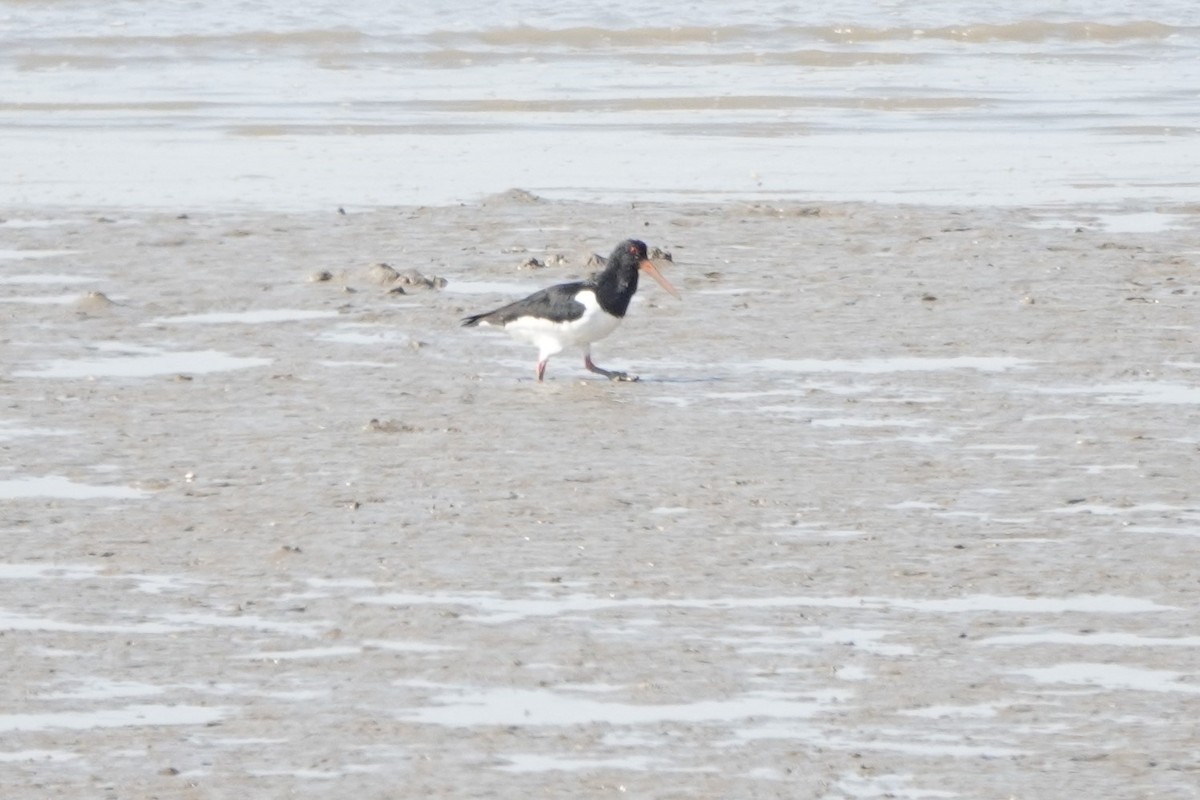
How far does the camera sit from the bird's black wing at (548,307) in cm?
1043

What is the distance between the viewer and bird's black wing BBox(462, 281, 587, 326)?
10.4 metres

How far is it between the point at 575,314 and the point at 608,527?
2.78 m

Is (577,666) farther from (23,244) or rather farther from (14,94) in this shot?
(14,94)

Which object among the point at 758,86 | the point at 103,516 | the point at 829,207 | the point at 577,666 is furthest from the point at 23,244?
the point at 758,86

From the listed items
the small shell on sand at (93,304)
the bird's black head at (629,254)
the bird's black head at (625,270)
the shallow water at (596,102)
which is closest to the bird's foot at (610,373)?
the bird's black head at (625,270)

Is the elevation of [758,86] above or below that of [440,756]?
below

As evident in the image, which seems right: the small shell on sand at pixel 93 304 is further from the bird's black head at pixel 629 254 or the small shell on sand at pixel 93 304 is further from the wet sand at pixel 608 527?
the bird's black head at pixel 629 254

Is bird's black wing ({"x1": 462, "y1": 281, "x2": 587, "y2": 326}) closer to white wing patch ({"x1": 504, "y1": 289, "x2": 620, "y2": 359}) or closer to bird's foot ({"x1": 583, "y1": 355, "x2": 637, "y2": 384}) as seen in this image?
white wing patch ({"x1": 504, "y1": 289, "x2": 620, "y2": 359})

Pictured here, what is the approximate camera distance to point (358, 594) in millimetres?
6961

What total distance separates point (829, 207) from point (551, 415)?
5708 mm

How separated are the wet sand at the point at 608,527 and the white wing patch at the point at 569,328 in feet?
0.73

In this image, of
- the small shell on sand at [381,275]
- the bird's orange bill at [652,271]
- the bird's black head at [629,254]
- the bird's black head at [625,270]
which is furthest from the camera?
the small shell on sand at [381,275]

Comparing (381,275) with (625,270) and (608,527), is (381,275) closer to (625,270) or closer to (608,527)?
(625,270)

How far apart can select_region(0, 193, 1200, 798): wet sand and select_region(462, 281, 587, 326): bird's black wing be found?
0.27m
